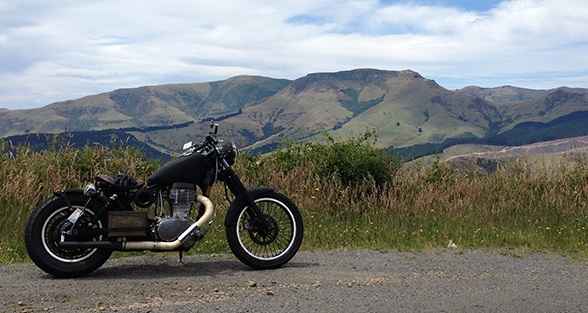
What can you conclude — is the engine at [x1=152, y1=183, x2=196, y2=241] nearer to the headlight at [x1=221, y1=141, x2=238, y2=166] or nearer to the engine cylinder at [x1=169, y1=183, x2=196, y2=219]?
the engine cylinder at [x1=169, y1=183, x2=196, y2=219]

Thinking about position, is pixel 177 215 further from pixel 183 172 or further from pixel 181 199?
pixel 183 172

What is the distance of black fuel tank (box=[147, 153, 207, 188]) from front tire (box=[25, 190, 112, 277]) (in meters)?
0.79

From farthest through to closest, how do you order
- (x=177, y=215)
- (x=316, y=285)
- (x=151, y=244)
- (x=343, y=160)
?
(x=343, y=160) → (x=177, y=215) → (x=151, y=244) → (x=316, y=285)

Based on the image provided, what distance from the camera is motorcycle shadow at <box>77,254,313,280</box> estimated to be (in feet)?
19.7

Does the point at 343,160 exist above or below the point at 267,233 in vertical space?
above

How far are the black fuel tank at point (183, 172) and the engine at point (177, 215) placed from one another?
90 millimetres

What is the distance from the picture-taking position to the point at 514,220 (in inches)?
377

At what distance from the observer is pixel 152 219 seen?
247 inches

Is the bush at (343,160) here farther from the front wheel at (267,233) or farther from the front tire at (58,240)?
the front tire at (58,240)

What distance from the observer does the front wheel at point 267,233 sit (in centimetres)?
650

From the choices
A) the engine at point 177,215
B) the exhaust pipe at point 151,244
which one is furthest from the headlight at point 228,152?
the exhaust pipe at point 151,244

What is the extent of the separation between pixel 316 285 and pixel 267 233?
1.39 meters

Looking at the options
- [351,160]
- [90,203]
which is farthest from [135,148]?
[90,203]

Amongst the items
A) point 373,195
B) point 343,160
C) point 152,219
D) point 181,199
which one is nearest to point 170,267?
point 152,219
